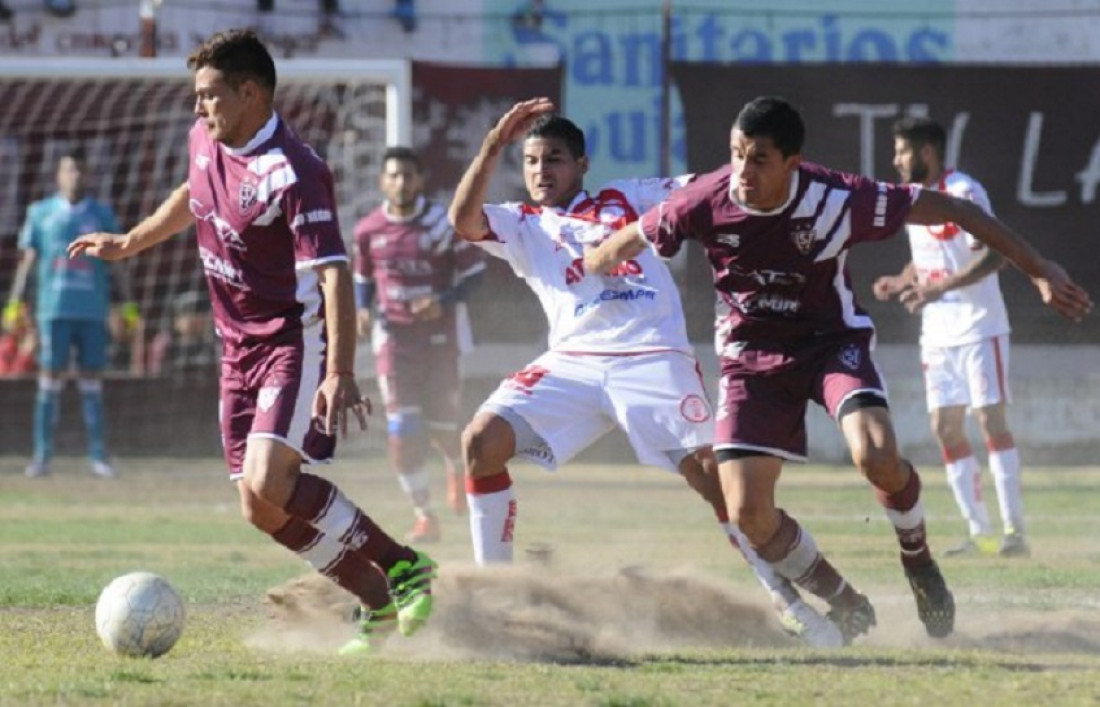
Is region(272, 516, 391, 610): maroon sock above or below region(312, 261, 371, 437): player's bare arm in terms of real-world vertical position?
below

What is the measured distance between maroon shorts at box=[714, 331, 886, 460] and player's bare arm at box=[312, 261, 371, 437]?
1550mm

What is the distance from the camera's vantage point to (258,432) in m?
7.34

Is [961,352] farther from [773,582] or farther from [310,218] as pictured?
[310,218]

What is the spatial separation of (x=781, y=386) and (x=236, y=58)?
238 centimetres

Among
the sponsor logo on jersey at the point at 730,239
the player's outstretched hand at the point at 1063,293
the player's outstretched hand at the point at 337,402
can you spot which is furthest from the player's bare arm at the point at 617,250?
the player's outstretched hand at the point at 1063,293

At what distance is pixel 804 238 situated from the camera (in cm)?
757

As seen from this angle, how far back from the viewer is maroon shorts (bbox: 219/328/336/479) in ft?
24.1

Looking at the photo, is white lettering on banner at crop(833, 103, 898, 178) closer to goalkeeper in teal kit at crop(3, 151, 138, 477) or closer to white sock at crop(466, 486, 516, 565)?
goalkeeper in teal kit at crop(3, 151, 138, 477)

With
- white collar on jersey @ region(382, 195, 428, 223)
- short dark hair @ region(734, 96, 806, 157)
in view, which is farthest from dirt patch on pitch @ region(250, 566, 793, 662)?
white collar on jersey @ region(382, 195, 428, 223)

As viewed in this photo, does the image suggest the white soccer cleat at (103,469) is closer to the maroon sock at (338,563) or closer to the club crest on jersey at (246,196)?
the maroon sock at (338,563)

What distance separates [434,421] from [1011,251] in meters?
7.43

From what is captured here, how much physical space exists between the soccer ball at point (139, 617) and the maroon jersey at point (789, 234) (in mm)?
2194

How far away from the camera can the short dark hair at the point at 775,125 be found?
7.45m

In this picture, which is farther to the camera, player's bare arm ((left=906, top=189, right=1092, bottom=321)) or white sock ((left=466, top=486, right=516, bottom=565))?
white sock ((left=466, top=486, right=516, bottom=565))
